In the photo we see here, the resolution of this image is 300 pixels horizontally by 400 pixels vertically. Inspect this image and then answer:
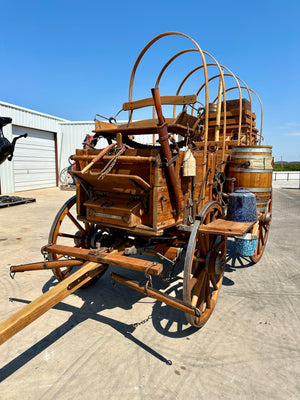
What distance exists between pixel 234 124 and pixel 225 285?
301 cm

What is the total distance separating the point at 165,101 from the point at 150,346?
7.50ft

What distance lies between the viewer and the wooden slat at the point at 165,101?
249 centimetres

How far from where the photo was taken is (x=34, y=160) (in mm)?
14695

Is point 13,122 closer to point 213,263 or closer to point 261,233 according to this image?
point 261,233

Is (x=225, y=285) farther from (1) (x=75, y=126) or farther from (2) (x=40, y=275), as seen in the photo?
(1) (x=75, y=126)

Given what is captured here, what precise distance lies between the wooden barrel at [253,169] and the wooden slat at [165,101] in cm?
145

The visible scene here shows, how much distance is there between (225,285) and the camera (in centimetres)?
364

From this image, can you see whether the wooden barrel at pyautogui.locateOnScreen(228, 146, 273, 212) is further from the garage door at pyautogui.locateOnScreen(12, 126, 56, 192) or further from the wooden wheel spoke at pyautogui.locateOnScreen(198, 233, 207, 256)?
the garage door at pyautogui.locateOnScreen(12, 126, 56, 192)

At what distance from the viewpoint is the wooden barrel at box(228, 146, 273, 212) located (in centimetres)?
370

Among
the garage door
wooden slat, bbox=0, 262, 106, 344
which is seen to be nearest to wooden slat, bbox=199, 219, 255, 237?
wooden slat, bbox=0, 262, 106, 344

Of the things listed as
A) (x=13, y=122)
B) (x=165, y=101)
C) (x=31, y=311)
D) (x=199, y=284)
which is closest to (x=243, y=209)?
(x=199, y=284)

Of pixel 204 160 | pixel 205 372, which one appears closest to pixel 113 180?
pixel 204 160

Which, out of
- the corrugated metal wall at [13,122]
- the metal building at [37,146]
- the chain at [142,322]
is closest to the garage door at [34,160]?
the metal building at [37,146]

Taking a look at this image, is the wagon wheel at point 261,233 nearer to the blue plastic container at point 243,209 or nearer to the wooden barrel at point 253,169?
the wooden barrel at point 253,169
